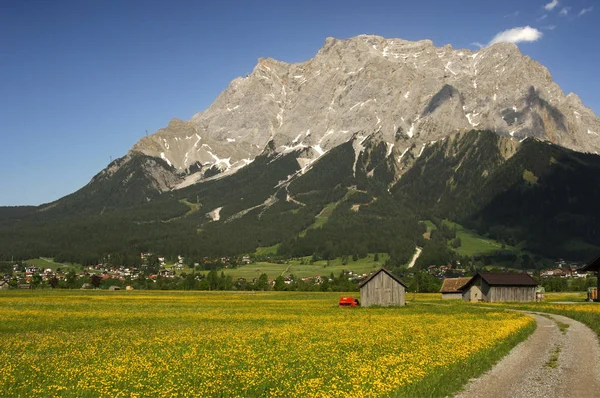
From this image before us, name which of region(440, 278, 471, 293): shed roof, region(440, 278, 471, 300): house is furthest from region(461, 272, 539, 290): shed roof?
region(440, 278, 471, 293): shed roof

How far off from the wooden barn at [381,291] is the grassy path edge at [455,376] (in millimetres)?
50048

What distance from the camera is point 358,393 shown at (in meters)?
20.2

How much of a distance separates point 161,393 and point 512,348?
74.3 ft

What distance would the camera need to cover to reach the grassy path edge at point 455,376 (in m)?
21.8

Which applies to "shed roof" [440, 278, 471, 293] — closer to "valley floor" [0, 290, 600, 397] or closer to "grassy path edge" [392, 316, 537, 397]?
"valley floor" [0, 290, 600, 397]

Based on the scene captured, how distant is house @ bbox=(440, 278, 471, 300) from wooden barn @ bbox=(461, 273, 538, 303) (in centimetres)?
1219

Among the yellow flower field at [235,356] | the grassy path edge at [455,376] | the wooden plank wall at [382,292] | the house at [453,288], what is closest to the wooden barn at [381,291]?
the wooden plank wall at [382,292]

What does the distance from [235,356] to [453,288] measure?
100 m

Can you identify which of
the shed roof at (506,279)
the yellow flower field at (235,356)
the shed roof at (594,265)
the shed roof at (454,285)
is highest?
the shed roof at (594,265)

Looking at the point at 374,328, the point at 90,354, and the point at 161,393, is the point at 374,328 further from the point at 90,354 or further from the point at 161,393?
the point at 161,393

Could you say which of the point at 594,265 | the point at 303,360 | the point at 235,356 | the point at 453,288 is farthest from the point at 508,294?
the point at 235,356

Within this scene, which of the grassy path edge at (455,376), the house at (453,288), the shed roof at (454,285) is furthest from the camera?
the shed roof at (454,285)

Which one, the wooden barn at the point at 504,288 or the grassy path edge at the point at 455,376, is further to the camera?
the wooden barn at the point at 504,288

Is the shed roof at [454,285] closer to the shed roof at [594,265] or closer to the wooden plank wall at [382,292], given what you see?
the wooden plank wall at [382,292]
